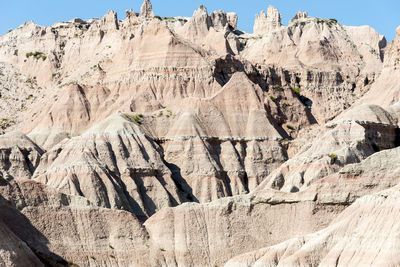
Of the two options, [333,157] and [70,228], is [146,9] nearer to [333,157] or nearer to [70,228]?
[333,157]

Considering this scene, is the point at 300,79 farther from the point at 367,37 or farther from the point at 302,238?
the point at 302,238

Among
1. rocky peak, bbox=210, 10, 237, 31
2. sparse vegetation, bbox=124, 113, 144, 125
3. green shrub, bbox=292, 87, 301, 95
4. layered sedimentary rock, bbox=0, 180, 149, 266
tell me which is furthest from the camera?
rocky peak, bbox=210, 10, 237, 31

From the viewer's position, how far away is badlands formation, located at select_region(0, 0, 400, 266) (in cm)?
7962

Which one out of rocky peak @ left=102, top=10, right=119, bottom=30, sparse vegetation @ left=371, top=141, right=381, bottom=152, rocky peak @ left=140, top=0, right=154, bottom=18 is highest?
rocky peak @ left=140, top=0, right=154, bottom=18

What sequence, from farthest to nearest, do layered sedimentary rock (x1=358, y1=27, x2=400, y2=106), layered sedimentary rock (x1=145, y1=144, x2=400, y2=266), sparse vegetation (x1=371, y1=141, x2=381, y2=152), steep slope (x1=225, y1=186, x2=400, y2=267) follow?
1. layered sedimentary rock (x1=358, y1=27, x2=400, y2=106)
2. sparse vegetation (x1=371, y1=141, x2=381, y2=152)
3. layered sedimentary rock (x1=145, y1=144, x2=400, y2=266)
4. steep slope (x1=225, y1=186, x2=400, y2=267)

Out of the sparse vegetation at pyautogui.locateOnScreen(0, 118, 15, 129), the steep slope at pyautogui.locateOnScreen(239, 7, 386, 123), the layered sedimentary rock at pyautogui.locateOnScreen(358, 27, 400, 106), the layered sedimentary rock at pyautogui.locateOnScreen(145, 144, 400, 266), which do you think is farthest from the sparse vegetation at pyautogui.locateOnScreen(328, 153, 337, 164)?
the sparse vegetation at pyautogui.locateOnScreen(0, 118, 15, 129)

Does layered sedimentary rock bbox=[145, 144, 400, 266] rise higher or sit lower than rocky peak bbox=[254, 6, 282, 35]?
lower

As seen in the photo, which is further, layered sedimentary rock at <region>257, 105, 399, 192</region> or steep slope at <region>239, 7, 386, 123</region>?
steep slope at <region>239, 7, 386, 123</region>

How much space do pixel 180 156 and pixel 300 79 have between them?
35.5 metres

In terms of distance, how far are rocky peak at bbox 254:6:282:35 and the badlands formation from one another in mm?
384

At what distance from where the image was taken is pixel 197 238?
276 feet

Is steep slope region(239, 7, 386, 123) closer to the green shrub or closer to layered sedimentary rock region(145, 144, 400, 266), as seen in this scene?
the green shrub

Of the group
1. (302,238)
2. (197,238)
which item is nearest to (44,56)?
(197,238)

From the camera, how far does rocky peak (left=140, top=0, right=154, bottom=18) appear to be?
7111 inches
